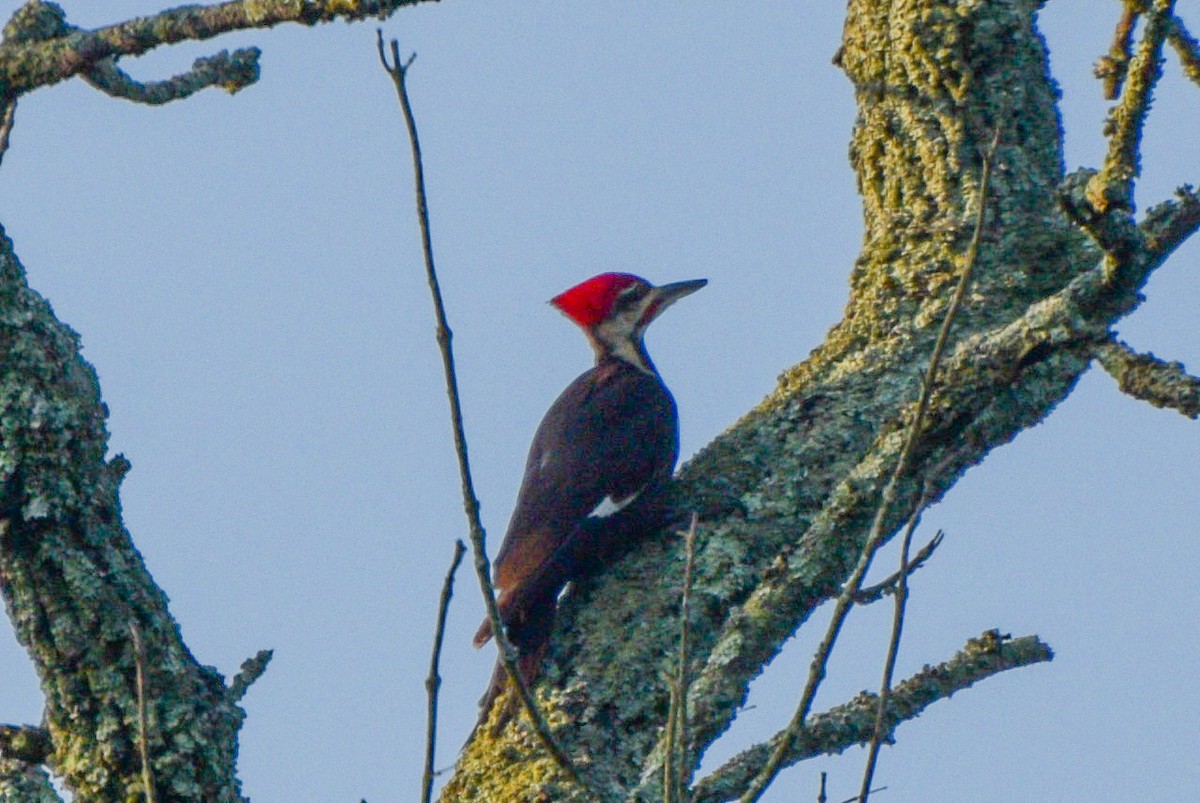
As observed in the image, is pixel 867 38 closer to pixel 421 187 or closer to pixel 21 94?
pixel 21 94

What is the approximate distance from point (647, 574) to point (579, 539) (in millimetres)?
→ 486

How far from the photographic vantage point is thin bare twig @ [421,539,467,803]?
1819 millimetres

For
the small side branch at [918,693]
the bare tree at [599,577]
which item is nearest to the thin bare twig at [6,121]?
the bare tree at [599,577]

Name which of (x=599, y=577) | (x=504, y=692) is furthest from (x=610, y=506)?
(x=504, y=692)

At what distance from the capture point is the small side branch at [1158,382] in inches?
99.7

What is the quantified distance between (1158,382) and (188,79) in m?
1.58

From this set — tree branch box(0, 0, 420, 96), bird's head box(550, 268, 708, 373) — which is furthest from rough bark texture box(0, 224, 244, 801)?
bird's head box(550, 268, 708, 373)

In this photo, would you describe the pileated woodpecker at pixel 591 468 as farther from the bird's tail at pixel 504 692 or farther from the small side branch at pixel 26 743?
the small side branch at pixel 26 743

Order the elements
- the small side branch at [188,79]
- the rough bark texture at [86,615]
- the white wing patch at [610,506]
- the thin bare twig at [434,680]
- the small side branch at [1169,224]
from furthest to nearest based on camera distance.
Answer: the white wing patch at [610,506] < the small side branch at [188,79] < the rough bark texture at [86,615] < the small side branch at [1169,224] < the thin bare twig at [434,680]

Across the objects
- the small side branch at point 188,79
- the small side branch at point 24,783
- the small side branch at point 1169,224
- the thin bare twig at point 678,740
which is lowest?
the thin bare twig at point 678,740

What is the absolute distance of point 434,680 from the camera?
1.83 metres

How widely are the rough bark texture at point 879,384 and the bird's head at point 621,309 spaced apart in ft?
4.45

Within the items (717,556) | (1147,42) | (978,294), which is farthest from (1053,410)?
(1147,42)

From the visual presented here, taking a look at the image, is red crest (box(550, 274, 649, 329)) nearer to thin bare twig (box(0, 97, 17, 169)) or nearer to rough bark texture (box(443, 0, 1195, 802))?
rough bark texture (box(443, 0, 1195, 802))
